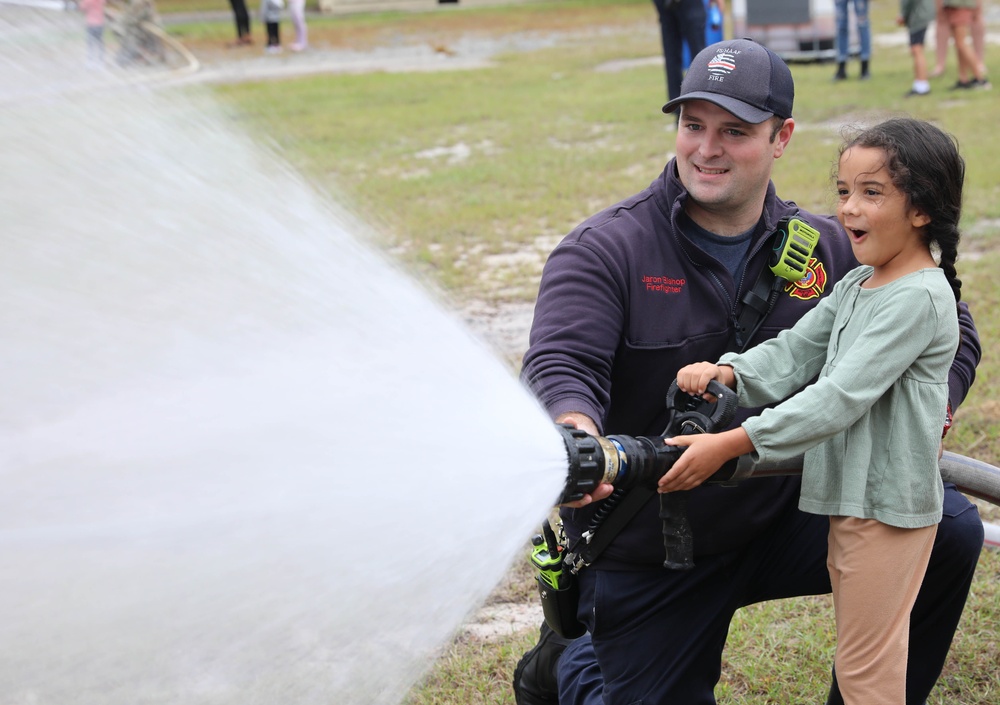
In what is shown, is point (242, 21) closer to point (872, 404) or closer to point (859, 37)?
point (859, 37)

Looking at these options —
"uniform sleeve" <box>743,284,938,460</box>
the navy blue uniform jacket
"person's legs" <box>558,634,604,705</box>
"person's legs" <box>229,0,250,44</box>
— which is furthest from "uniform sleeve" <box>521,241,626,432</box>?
"person's legs" <box>229,0,250,44</box>

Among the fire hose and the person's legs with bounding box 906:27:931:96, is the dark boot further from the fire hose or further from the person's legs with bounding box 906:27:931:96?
the person's legs with bounding box 906:27:931:96

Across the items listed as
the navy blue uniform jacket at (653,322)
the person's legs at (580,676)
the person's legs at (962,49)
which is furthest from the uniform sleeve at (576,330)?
the person's legs at (962,49)

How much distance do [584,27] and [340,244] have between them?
2645 centimetres

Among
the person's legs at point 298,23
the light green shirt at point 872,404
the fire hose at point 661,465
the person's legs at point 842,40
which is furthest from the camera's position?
the person's legs at point 298,23

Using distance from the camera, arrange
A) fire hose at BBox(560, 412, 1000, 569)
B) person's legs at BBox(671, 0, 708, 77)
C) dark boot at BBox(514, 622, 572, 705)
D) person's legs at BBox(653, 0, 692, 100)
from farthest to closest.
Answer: person's legs at BBox(653, 0, 692, 100) < person's legs at BBox(671, 0, 708, 77) < dark boot at BBox(514, 622, 572, 705) < fire hose at BBox(560, 412, 1000, 569)

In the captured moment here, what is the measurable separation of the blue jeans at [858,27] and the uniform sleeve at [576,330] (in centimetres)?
1403

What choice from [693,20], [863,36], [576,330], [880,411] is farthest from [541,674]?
[863,36]

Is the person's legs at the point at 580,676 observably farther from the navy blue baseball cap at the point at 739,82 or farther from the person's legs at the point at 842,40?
the person's legs at the point at 842,40

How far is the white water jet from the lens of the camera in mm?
1962

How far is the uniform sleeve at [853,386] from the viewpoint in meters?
2.29

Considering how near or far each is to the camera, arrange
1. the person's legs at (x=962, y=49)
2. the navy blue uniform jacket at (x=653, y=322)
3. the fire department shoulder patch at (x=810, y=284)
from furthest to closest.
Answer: the person's legs at (x=962, y=49) → the fire department shoulder patch at (x=810, y=284) → the navy blue uniform jacket at (x=653, y=322)

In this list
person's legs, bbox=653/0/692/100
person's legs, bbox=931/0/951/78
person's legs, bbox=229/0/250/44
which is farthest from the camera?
person's legs, bbox=229/0/250/44

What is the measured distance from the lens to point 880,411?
8.00ft
